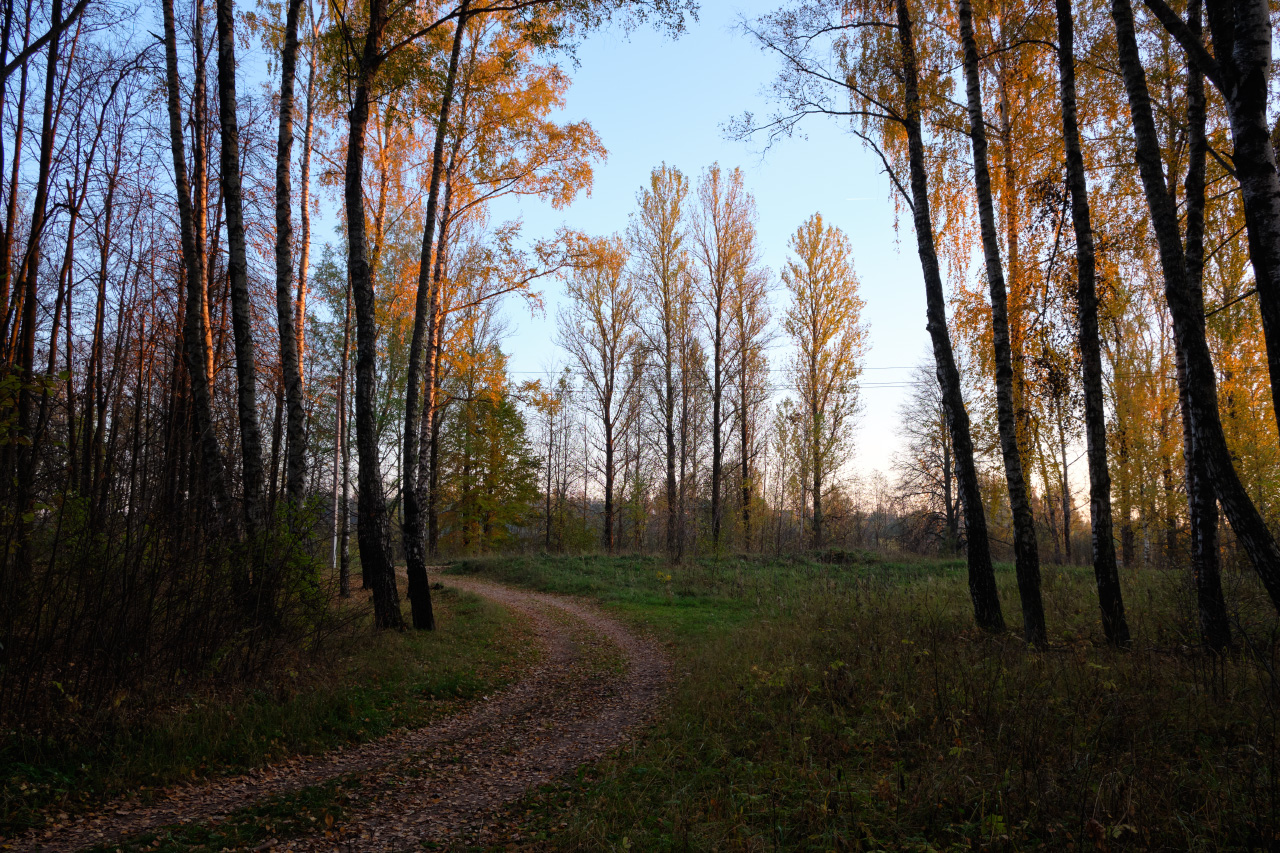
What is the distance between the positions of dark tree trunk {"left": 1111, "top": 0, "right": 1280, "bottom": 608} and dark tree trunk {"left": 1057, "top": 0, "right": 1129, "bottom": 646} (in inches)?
31.4

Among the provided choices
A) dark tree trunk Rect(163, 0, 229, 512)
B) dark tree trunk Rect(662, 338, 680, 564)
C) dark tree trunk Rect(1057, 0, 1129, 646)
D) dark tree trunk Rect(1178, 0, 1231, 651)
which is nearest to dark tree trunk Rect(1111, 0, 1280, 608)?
dark tree trunk Rect(1178, 0, 1231, 651)

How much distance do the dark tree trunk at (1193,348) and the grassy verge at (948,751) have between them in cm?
95

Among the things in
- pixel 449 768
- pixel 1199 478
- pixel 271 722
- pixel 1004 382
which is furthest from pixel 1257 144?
pixel 271 722

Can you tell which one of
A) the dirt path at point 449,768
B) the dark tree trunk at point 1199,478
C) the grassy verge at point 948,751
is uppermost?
the dark tree trunk at point 1199,478

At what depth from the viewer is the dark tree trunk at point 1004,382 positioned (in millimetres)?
7230

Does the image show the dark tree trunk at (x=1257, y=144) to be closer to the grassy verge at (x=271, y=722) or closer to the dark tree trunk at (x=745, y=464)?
the grassy verge at (x=271, y=722)

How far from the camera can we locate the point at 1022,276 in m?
11.3

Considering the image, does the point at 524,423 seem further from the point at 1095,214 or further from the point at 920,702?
the point at 920,702

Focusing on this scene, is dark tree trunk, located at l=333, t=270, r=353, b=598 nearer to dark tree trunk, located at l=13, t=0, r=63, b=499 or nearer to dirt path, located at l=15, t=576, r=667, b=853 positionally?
dark tree trunk, located at l=13, t=0, r=63, b=499

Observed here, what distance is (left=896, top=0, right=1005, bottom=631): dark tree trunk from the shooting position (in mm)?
7707

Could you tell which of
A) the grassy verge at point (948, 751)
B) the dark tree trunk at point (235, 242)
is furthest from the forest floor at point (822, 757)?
the dark tree trunk at point (235, 242)

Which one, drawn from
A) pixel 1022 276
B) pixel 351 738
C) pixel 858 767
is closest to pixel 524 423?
pixel 1022 276

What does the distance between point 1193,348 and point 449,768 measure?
7.67 metres

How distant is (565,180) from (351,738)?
36.4ft
